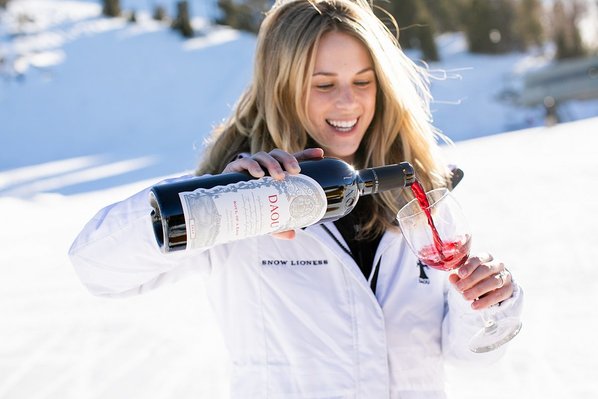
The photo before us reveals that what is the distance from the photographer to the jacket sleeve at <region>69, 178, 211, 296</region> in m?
1.63

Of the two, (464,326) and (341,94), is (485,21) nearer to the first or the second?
(341,94)

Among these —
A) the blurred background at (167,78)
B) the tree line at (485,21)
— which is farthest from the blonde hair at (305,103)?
the tree line at (485,21)

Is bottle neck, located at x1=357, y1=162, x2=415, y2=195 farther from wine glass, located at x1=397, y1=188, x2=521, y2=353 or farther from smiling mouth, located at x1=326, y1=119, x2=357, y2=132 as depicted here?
smiling mouth, located at x1=326, y1=119, x2=357, y2=132

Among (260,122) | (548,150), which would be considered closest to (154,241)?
(260,122)

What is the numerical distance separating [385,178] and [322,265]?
0.33 m

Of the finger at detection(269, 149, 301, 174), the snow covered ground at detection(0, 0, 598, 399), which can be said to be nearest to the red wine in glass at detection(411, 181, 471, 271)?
the finger at detection(269, 149, 301, 174)

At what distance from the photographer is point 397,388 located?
1.86m

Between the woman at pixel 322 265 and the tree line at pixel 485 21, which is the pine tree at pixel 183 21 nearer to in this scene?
the tree line at pixel 485 21

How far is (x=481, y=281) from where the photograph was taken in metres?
1.62

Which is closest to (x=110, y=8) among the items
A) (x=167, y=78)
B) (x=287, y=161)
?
(x=167, y=78)

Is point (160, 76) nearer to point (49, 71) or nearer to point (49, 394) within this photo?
point (49, 71)

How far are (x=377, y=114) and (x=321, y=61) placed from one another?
312 mm

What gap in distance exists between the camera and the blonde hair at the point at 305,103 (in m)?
1.99

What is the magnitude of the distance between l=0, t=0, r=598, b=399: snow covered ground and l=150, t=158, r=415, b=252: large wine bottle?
1.23 m
